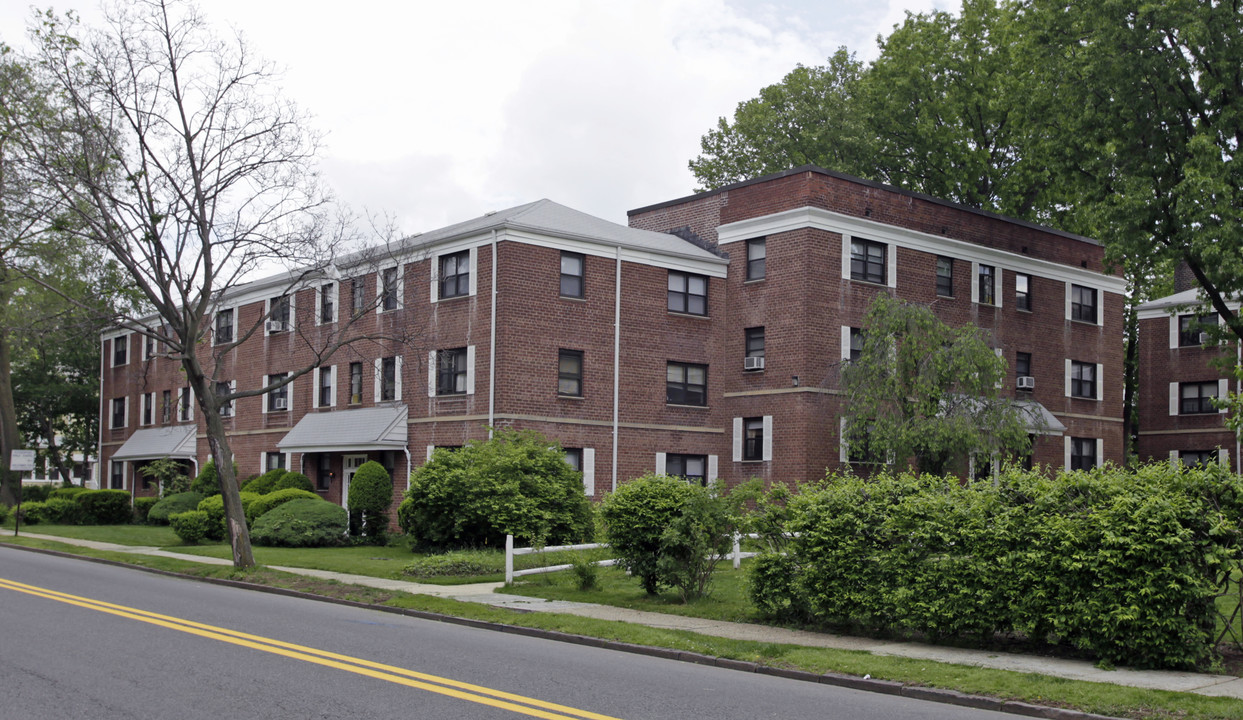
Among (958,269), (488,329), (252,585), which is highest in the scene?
(958,269)

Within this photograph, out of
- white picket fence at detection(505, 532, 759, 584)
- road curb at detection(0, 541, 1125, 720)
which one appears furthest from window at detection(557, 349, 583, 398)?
road curb at detection(0, 541, 1125, 720)

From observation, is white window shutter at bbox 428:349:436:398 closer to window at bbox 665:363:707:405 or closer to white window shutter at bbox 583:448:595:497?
white window shutter at bbox 583:448:595:497

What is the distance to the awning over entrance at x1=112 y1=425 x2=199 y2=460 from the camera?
47.2 m

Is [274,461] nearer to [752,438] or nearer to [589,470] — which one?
[589,470]

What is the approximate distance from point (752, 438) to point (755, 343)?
2865mm

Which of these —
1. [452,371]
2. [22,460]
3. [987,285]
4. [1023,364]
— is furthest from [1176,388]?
[22,460]

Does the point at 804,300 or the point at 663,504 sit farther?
the point at 804,300

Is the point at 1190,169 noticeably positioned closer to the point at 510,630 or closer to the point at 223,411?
the point at 510,630

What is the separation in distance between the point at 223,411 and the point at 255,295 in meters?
5.61

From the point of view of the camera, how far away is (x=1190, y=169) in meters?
27.9

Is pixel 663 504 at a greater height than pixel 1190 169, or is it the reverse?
pixel 1190 169

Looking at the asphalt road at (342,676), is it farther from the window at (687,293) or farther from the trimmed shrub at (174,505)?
the trimmed shrub at (174,505)

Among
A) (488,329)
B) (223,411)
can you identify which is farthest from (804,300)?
(223,411)

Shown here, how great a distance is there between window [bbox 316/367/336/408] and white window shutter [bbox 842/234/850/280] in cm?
1774
